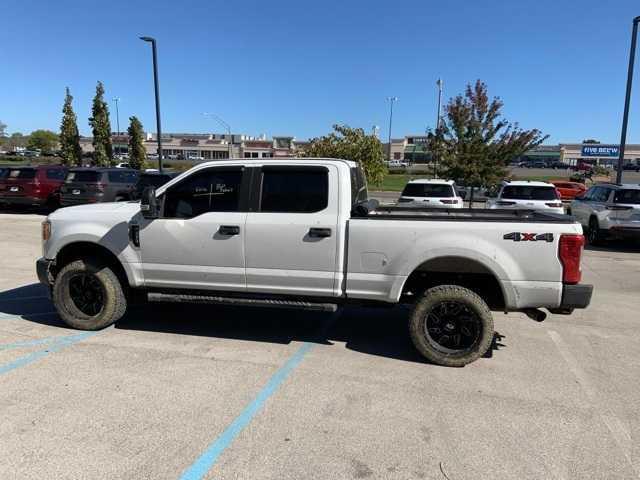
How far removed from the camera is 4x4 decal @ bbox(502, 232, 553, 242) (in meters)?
4.20

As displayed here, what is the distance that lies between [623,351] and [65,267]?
6051 millimetres

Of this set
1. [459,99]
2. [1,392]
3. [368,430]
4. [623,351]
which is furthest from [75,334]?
[459,99]

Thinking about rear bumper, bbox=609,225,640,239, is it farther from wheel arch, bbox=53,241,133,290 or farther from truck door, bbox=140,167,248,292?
wheel arch, bbox=53,241,133,290

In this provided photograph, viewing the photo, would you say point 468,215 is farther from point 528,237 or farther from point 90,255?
point 90,255

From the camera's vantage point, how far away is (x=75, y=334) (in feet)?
17.1

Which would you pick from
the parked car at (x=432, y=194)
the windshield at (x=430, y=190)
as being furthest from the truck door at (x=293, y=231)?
the windshield at (x=430, y=190)

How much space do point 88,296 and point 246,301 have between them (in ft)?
6.34

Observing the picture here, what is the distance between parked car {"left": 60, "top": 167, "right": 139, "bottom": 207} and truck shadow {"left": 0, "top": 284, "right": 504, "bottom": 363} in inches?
353

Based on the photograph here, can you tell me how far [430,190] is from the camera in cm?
1368

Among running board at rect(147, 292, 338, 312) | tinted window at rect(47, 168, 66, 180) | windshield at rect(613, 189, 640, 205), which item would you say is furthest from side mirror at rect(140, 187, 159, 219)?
tinted window at rect(47, 168, 66, 180)

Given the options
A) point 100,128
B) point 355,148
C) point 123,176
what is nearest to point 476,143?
point 355,148

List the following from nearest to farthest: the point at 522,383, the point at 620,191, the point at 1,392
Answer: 1. the point at 1,392
2. the point at 522,383
3. the point at 620,191

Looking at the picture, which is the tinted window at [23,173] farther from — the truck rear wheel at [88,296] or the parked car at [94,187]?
the truck rear wheel at [88,296]

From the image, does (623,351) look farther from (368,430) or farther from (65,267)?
(65,267)
